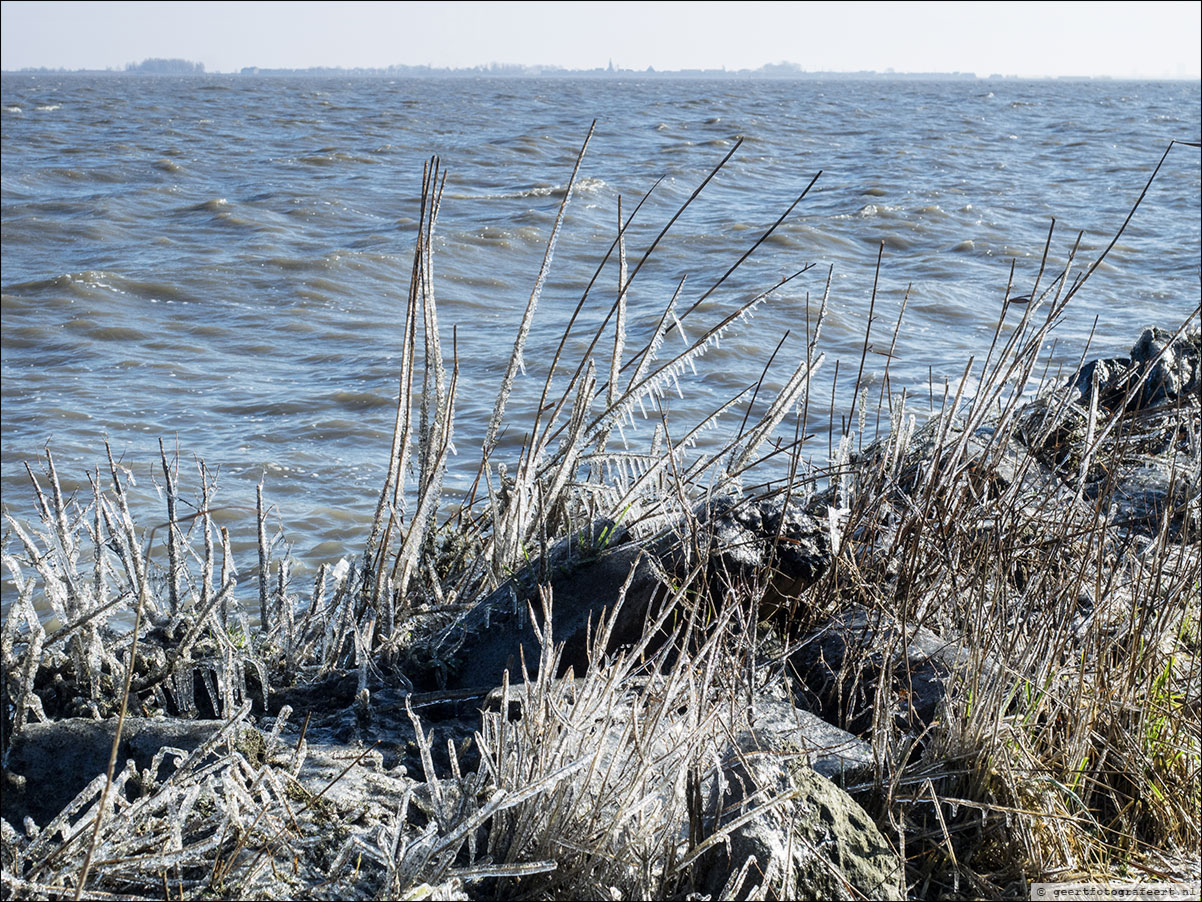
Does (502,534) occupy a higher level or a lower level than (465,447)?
higher

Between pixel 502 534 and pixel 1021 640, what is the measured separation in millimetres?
1187

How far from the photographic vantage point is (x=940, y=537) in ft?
8.59

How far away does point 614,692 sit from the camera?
1801 millimetres

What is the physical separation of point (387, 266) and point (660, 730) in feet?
33.8

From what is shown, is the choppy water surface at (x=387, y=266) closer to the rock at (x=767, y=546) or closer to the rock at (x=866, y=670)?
the rock at (x=767, y=546)

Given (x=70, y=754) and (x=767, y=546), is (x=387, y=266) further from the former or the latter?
(x=70, y=754)

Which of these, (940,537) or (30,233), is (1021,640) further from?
(30,233)

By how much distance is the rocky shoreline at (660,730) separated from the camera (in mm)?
1678

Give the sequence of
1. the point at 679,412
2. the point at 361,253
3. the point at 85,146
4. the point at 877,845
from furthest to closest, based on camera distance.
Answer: the point at 85,146
the point at 361,253
the point at 679,412
the point at 877,845

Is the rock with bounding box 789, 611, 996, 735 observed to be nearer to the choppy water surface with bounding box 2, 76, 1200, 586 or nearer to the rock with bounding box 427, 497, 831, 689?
the rock with bounding box 427, 497, 831, 689

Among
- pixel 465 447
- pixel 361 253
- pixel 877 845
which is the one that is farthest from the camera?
pixel 361 253

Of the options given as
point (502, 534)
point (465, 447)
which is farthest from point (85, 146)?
point (502, 534)

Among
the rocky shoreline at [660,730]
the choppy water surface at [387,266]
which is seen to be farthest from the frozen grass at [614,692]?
the choppy water surface at [387,266]

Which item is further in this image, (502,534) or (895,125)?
(895,125)
